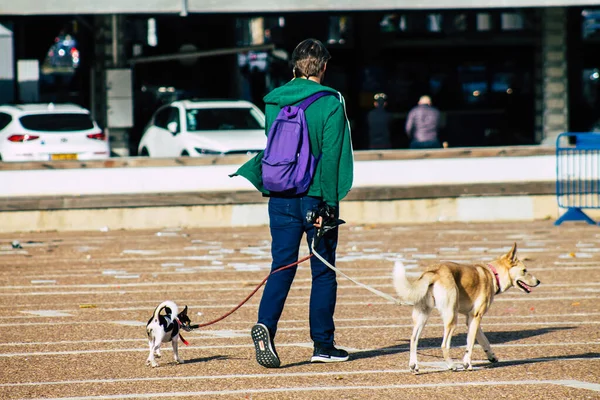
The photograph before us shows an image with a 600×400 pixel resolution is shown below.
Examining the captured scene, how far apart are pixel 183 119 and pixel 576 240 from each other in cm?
863

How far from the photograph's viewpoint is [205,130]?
72.0ft

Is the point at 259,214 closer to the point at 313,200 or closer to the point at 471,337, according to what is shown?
the point at 313,200

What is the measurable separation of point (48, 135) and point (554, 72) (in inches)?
427

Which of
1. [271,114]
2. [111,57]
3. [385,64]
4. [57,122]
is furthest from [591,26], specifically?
[271,114]

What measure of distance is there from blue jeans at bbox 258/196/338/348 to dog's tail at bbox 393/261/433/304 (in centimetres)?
77

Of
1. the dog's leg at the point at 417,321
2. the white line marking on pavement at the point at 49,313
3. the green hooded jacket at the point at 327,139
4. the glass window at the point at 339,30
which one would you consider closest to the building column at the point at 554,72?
the glass window at the point at 339,30

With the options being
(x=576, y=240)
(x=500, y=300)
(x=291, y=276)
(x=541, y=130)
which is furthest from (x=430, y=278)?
(x=541, y=130)

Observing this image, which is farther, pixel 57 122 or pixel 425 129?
pixel 57 122

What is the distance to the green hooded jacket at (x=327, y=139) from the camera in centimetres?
771

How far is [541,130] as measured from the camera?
26.3 metres

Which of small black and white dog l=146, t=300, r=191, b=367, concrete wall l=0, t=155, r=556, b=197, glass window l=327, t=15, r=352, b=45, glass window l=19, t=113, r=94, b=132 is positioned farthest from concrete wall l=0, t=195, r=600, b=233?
glass window l=327, t=15, r=352, b=45

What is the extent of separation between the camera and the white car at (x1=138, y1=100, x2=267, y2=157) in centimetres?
2091

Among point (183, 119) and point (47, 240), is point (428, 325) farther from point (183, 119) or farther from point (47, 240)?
point (183, 119)

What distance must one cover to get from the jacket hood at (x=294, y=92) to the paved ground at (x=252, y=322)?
1.75 m
